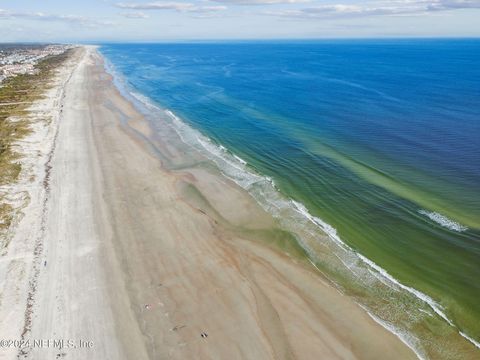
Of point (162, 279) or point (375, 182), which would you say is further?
point (375, 182)

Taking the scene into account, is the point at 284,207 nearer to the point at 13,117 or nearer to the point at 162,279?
the point at 162,279

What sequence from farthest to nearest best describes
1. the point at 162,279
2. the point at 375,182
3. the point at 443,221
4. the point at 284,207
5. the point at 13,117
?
the point at 13,117
the point at 375,182
the point at 284,207
the point at 443,221
the point at 162,279

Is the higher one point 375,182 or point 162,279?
point 375,182

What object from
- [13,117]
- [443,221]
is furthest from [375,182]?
[13,117]

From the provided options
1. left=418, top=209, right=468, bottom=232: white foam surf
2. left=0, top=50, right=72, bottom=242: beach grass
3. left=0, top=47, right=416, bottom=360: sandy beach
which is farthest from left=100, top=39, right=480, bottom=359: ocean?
left=0, top=50, right=72, bottom=242: beach grass

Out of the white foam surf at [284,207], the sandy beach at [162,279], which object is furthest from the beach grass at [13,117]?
the white foam surf at [284,207]

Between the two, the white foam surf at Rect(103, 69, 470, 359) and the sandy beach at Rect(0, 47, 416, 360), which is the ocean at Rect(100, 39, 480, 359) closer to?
the white foam surf at Rect(103, 69, 470, 359)
